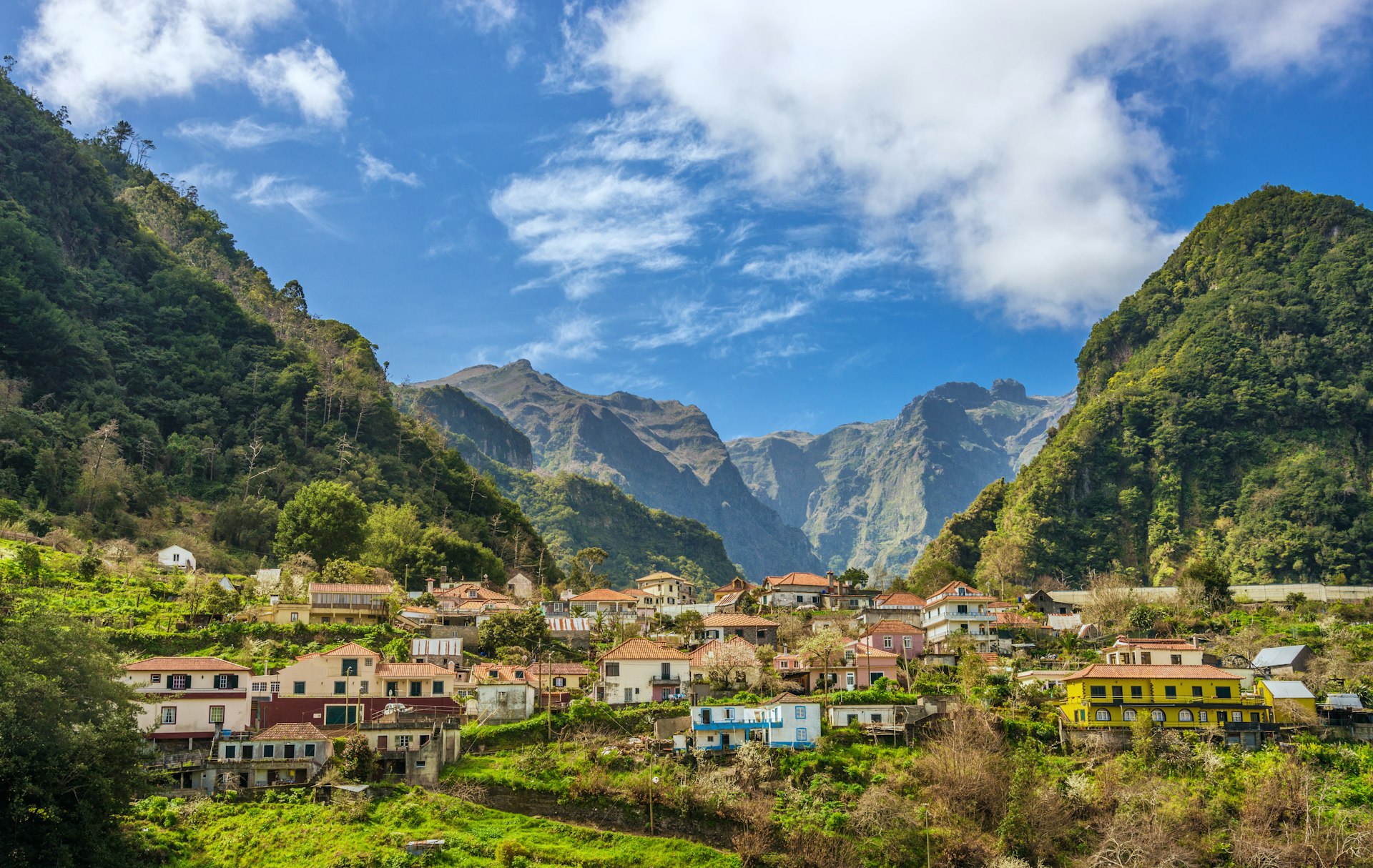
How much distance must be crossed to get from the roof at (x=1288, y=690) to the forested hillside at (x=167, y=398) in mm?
55696

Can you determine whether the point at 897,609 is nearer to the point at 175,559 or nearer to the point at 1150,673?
the point at 1150,673

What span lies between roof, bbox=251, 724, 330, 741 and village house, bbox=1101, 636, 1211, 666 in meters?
39.5

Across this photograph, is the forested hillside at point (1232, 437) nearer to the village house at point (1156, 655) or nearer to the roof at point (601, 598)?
the roof at point (601, 598)

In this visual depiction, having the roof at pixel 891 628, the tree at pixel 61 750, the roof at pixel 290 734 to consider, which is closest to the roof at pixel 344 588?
the roof at pixel 290 734

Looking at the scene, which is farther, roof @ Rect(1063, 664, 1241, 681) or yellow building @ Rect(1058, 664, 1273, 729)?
roof @ Rect(1063, 664, 1241, 681)

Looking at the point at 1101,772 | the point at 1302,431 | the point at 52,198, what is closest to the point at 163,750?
the point at 1101,772

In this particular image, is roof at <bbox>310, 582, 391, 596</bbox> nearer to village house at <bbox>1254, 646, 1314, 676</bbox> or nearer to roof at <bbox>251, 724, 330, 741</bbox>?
roof at <bbox>251, 724, 330, 741</bbox>

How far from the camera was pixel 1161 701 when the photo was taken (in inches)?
2201

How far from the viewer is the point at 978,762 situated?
50375 millimetres

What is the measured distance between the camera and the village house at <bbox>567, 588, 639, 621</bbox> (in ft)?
275

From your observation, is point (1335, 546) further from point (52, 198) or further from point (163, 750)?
point (52, 198)

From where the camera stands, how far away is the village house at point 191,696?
48.2 m

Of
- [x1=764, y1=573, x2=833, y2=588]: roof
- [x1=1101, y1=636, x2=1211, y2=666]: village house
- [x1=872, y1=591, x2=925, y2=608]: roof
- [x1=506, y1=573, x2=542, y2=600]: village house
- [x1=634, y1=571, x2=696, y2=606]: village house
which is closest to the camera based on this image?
[x1=1101, y1=636, x2=1211, y2=666]: village house

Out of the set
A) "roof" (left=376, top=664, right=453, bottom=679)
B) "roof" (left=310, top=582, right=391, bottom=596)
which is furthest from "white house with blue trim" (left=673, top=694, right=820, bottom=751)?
"roof" (left=310, top=582, right=391, bottom=596)
